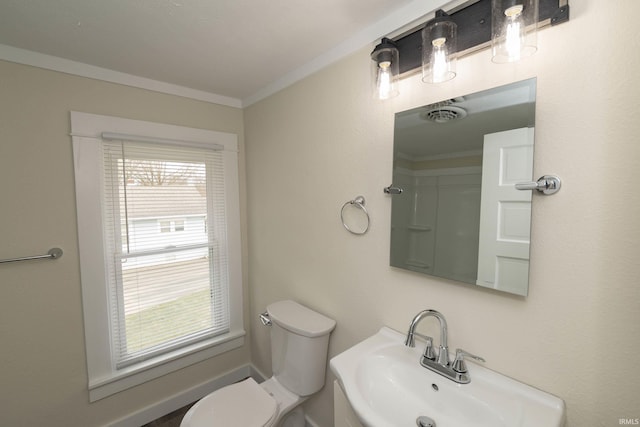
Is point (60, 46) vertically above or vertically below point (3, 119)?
above

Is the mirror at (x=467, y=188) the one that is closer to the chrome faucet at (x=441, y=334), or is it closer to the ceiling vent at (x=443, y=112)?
the ceiling vent at (x=443, y=112)

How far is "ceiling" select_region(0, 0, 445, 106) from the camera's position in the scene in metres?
1.03

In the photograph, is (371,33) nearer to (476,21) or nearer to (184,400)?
(476,21)

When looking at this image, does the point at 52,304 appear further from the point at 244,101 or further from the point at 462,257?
the point at 462,257

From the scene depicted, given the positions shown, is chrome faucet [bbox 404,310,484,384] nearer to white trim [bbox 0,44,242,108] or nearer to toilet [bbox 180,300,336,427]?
toilet [bbox 180,300,336,427]

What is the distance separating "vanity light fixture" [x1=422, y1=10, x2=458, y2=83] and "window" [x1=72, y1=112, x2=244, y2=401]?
5.02ft

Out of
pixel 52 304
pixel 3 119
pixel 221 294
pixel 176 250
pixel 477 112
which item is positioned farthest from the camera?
pixel 221 294

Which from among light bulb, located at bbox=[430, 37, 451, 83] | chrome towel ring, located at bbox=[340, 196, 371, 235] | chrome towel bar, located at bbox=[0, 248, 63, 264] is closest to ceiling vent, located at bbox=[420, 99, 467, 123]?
light bulb, located at bbox=[430, 37, 451, 83]

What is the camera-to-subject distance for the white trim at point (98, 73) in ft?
4.34

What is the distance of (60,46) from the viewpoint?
131 centimetres

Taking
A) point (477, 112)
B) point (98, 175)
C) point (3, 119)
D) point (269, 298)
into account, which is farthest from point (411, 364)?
point (3, 119)

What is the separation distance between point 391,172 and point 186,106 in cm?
153

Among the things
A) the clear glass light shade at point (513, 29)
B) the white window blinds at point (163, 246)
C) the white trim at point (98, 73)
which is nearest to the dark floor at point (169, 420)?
the white window blinds at point (163, 246)

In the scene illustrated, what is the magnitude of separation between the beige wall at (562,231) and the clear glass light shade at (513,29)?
0.06m
